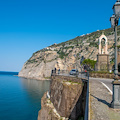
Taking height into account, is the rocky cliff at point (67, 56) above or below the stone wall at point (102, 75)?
above

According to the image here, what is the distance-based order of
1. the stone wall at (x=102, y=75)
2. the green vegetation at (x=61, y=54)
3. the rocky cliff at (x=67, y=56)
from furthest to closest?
the green vegetation at (x=61, y=54) < the rocky cliff at (x=67, y=56) < the stone wall at (x=102, y=75)

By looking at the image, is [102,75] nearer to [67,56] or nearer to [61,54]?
[67,56]

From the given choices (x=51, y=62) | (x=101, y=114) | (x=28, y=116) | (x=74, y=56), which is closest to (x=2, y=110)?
(x=28, y=116)

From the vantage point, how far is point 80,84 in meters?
13.5

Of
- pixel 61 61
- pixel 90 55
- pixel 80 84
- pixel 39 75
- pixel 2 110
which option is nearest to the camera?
pixel 80 84

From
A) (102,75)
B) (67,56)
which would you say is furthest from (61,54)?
(102,75)

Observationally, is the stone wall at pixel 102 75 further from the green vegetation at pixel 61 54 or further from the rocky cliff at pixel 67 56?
the green vegetation at pixel 61 54

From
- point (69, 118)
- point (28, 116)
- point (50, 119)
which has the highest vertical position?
point (69, 118)

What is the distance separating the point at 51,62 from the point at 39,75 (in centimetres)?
1540

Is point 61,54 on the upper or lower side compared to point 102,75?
upper

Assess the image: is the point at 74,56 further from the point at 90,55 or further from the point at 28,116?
the point at 28,116

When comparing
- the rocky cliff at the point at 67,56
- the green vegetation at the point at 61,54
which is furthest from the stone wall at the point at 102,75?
the green vegetation at the point at 61,54

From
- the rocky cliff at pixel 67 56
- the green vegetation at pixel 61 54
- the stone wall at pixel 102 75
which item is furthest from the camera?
the green vegetation at pixel 61 54

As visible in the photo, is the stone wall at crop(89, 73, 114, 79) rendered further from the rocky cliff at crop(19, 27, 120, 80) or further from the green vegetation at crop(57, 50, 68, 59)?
the green vegetation at crop(57, 50, 68, 59)
